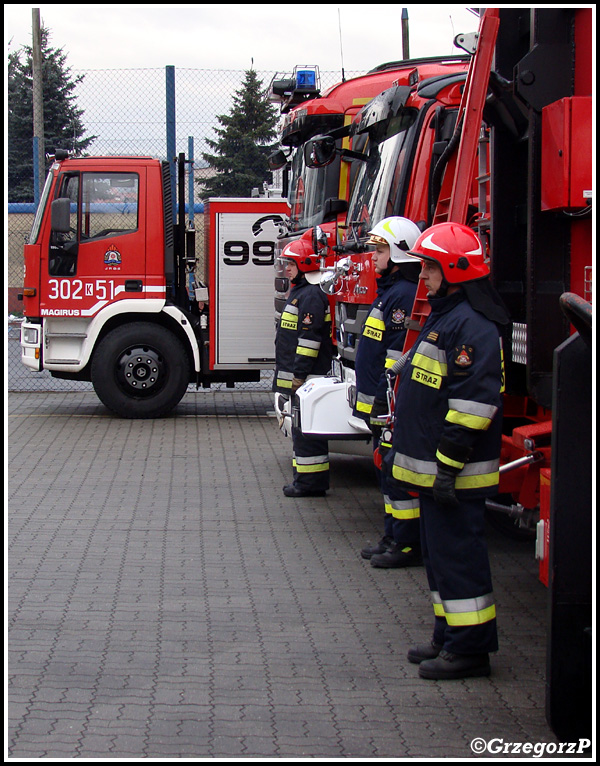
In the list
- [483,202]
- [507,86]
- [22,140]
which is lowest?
[483,202]

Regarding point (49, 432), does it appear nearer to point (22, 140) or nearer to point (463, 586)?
point (463, 586)

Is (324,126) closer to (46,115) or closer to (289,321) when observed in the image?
(289,321)

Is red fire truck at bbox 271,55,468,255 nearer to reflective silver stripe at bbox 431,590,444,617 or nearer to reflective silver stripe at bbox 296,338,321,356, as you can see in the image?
reflective silver stripe at bbox 296,338,321,356

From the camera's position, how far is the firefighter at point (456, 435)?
4.39 meters

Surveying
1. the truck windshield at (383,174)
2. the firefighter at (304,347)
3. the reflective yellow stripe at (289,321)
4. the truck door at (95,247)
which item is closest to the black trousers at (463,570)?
the truck windshield at (383,174)

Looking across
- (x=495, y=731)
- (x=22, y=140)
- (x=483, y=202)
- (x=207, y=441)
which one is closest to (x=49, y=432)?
(x=207, y=441)

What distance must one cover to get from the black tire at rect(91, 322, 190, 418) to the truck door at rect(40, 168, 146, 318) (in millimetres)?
476

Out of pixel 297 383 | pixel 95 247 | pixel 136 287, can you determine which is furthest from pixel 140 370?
pixel 297 383

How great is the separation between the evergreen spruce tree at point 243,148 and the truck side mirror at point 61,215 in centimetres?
450

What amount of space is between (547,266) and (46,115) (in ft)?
43.9

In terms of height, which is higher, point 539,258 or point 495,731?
point 539,258

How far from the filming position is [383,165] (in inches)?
297

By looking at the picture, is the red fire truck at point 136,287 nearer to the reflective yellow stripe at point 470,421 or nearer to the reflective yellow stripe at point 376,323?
the reflective yellow stripe at point 376,323

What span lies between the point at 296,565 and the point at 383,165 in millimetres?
3061
